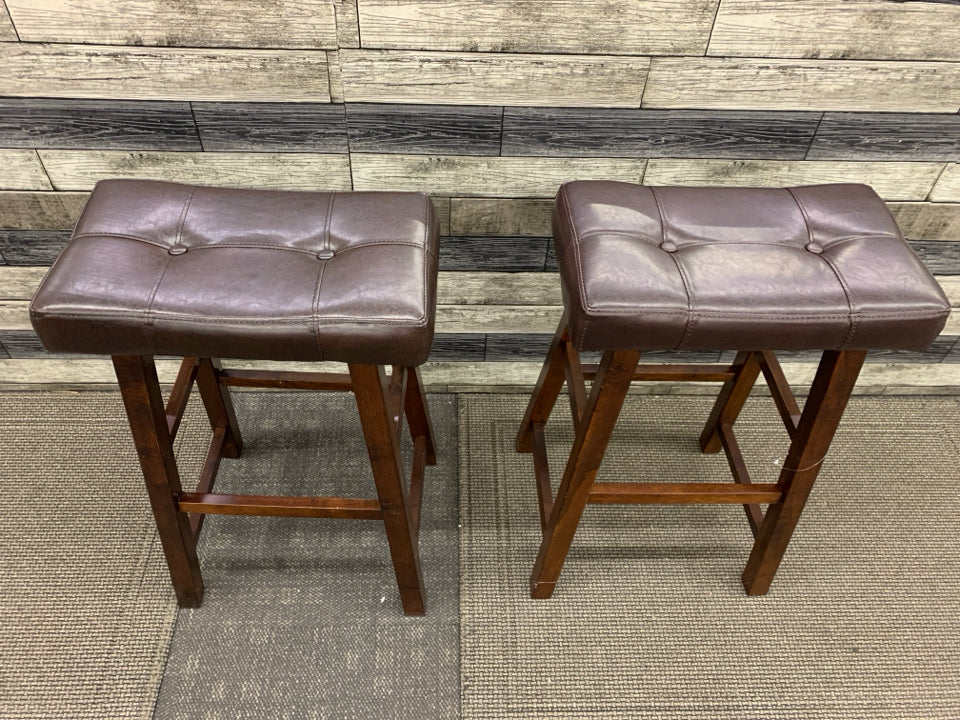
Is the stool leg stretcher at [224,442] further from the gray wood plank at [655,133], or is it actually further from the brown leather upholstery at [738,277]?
the gray wood plank at [655,133]

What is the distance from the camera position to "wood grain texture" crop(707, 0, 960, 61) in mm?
1230

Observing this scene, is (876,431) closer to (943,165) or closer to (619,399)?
(943,165)

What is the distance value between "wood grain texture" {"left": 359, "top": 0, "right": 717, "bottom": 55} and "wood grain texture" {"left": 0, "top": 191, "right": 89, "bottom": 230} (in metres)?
0.76

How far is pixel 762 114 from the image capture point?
54.3 inches

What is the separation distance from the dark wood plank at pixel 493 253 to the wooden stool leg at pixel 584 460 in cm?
46

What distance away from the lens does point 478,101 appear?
1.34 meters

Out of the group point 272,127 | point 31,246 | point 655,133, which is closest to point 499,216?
point 655,133

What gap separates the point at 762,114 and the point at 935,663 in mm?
1194

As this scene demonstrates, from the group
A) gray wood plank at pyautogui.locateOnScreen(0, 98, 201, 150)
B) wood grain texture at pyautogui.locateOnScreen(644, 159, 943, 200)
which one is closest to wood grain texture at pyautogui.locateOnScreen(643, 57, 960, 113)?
wood grain texture at pyautogui.locateOnScreen(644, 159, 943, 200)

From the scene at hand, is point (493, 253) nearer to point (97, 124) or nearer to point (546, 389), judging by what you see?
point (546, 389)

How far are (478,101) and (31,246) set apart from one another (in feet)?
3.53

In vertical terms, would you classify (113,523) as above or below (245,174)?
below

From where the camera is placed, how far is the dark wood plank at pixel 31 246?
155 centimetres

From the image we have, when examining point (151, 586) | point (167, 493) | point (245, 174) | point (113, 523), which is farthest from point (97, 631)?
point (245, 174)
